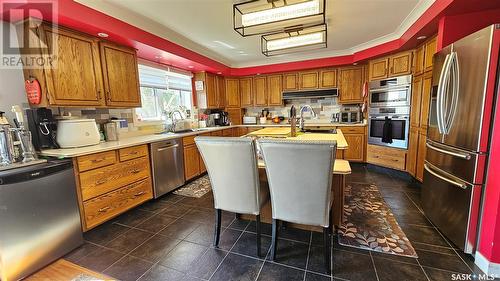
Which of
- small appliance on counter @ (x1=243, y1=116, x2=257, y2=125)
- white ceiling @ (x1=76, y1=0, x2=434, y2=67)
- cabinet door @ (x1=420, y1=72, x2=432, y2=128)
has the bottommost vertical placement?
small appliance on counter @ (x1=243, y1=116, x2=257, y2=125)

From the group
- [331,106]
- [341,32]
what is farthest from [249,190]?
[331,106]

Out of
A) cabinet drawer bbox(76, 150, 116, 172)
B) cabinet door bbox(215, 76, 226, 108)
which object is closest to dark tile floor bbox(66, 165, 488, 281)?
cabinet drawer bbox(76, 150, 116, 172)

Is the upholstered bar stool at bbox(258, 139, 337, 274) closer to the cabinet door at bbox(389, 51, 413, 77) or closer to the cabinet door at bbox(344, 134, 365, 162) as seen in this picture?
the cabinet door at bbox(389, 51, 413, 77)

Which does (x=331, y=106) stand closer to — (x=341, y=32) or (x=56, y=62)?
(x=341, y=32)

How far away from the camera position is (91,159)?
7.05 ft

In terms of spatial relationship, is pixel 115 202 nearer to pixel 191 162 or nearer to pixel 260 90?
pixel 191 162

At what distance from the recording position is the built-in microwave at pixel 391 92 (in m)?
3.51

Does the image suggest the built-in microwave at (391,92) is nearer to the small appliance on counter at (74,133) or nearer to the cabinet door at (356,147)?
the cabinet door at (356,147)

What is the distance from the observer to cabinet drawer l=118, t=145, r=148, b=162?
8.12 feet

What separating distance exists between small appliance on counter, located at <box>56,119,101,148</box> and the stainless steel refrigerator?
11.7 ft

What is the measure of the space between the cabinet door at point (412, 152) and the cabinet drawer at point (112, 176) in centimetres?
397

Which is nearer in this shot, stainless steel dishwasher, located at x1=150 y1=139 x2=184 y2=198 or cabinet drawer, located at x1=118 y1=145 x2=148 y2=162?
cabinet drawer, located at x1=118 y1=145 x2=148 y2=162

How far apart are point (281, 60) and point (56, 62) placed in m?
4.09

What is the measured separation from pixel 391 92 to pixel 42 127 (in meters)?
4.93
